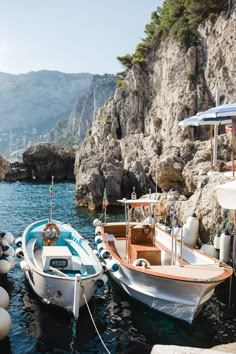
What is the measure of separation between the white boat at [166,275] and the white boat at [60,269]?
40.1 inches

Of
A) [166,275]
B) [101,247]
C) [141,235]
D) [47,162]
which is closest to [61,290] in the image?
[166,275]

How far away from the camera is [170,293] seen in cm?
1330

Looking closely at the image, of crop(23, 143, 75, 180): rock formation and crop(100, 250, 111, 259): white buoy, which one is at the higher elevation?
crop(23, 143, 75, 180): rock formation

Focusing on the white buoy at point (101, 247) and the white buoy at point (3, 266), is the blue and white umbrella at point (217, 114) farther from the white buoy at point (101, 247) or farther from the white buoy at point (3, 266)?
the white buoy at point (3, 266)

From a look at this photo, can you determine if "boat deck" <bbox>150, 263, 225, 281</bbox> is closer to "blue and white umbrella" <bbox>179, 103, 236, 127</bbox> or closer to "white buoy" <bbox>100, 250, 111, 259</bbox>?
"white buoy" <bbox>100, 250, 111, 259</bbox>

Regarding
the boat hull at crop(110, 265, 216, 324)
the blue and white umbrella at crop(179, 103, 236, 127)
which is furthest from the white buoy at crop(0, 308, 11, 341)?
the blue and white umbrella at crop(179, 103, 236, 127)

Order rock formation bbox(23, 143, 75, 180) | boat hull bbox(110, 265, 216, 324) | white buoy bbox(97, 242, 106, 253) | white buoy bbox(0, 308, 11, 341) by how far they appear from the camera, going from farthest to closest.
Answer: rock formation bbox(23, 143, 75, 180) < white buoy bbox(97, 242, 106, 253) < boat hull bbox(110, 265, 216, 324) < white buoy bbox(0, 308, 11, 341)

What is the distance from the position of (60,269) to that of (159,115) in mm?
42768

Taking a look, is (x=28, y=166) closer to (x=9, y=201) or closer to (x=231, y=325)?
(x=9, y=201)

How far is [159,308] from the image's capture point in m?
13.7

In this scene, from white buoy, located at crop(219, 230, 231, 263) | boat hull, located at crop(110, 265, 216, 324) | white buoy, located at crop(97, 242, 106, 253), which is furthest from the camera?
white buoy, located at crop(97, 242, 106, 253)

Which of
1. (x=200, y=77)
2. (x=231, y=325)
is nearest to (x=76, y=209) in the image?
(x=200, y=77)

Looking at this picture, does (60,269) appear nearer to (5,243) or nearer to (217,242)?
(5,243)

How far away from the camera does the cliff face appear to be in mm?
41531
